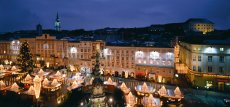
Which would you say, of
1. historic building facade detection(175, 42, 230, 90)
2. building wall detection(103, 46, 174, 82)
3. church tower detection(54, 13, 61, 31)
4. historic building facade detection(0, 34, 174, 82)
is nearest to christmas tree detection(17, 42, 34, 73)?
historic building facade detection(0, 34, 174, 82)

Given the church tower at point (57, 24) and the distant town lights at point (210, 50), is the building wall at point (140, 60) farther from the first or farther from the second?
the church tower at point (57, 24)

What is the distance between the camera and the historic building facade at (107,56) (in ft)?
160

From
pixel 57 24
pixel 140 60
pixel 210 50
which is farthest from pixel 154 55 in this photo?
pixel 57 24

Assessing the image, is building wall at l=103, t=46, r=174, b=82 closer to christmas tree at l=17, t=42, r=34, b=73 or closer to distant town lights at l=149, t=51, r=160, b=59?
distant town lights at l=149, t=51, r=160, b=59

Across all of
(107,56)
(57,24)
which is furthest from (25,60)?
(57,24)

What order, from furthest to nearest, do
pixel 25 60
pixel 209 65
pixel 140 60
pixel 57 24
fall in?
pixel 57 24 → pixel 140 60 → pixel 25 60 → pixel 209 65

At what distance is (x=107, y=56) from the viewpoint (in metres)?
55.6

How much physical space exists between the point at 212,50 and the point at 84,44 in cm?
3062

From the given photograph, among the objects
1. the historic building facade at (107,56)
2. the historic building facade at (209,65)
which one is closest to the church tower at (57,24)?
the historic building facade at (107,56)

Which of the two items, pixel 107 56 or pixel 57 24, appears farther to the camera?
pixel 57 24

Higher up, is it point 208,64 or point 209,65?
point 208,64

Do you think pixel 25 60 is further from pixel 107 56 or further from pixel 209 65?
pixel 209 65

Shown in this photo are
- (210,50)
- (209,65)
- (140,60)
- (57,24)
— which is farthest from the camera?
(57,24)

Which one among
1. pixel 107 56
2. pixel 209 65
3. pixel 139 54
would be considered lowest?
pixel 209 65
